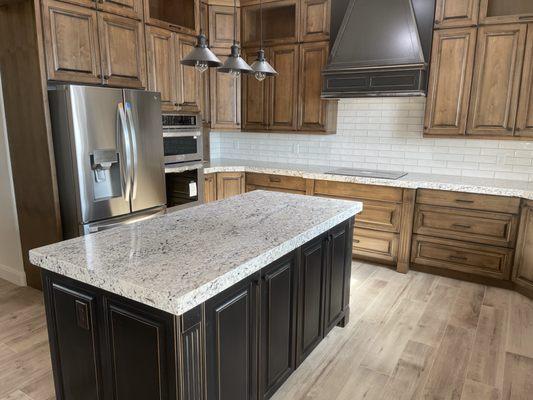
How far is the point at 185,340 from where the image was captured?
1335 millimetres

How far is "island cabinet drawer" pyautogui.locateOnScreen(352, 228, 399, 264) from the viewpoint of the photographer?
152 inches

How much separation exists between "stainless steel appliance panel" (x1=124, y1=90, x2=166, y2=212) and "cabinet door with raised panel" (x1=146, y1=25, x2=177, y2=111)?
415 mm

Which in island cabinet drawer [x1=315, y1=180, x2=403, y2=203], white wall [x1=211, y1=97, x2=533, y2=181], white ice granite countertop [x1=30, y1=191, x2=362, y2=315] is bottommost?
island cabinet drawer [x1=315, y1=180, x2=403, y2=203]

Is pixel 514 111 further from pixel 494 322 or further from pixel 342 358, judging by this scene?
pixel 342 358

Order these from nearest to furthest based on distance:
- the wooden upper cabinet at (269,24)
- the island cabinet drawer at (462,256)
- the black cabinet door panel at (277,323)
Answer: the black cabinet door panel at (277,323)
the island cabinet drawer at (462,256)
the wooden upper cabinet at (269,24)

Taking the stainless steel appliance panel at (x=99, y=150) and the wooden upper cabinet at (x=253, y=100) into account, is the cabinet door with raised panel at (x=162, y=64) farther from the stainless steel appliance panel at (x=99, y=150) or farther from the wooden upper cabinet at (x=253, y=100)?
the wooden upper cabinet at (x=253, y=100)

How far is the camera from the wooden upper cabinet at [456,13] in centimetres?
336

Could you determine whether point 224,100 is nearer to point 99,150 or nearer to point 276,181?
point 276,181

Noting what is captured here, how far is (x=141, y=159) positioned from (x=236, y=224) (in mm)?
1701

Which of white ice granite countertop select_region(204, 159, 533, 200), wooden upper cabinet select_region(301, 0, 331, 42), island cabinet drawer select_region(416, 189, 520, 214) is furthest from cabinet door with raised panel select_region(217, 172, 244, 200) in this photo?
island cabinet drawer select_region(416, 189, 520, 214)

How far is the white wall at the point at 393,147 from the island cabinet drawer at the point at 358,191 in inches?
24.8

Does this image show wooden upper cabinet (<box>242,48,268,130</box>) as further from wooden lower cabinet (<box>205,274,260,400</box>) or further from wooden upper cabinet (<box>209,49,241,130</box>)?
wooden lower cabinet (<box>205,274,260,400</box>)

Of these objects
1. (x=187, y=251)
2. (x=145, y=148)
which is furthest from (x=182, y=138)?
(x=187, y=251)

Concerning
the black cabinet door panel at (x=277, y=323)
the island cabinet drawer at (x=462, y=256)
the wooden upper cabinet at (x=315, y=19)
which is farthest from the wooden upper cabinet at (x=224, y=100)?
the black cabinet door panel at (x=277, y=323)
